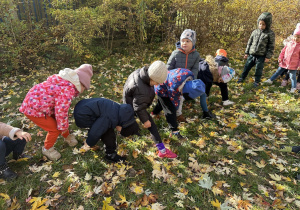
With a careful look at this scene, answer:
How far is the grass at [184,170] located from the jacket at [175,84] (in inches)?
30.8

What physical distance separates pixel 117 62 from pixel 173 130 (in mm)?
4100

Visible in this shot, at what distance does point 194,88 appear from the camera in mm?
2988

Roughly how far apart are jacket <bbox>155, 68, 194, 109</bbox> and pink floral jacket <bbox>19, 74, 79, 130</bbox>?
151cm

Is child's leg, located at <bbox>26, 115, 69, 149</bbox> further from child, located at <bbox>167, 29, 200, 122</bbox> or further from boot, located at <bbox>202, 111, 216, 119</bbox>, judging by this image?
boot, located at <bbox>202, 111, 216, 119</bbox>

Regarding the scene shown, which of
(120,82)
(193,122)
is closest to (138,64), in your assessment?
(120,82)

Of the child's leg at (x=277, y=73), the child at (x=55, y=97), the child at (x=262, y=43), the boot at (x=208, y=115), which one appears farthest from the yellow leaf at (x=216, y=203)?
the child's leg at (x=277, y=73)

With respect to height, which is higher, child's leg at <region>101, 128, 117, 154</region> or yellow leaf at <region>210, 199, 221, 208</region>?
child's leg at <region>101, 128, 117, 154</region>

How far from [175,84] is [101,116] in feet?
4.31

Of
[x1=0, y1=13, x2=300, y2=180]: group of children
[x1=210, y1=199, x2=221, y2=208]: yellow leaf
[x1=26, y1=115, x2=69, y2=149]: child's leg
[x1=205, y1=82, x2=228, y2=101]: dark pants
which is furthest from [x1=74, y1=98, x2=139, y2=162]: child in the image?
[x1=205, y1=82, x2=228, y2=101]: dark pants

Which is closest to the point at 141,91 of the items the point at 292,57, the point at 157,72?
the point at 157,72

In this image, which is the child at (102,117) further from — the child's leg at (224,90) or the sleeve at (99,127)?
the child's leg at (224,90)

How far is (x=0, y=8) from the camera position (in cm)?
549

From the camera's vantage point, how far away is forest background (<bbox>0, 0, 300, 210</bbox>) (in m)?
2.53

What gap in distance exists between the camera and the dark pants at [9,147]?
2513 millimetres
